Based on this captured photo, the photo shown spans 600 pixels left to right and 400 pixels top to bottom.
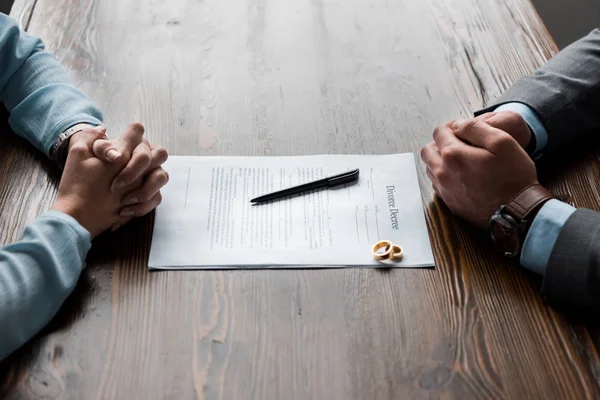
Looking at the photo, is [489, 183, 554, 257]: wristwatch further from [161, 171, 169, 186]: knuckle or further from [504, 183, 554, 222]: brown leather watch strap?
[161, 171, 169, 186]: knuckle

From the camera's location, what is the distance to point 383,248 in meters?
0.88

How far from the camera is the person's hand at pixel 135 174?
0.91 meters

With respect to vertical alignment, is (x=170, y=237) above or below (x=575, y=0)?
above

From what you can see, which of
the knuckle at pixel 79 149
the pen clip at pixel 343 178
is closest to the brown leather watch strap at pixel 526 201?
the pen clip at pixel 343 178

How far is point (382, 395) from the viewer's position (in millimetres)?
717

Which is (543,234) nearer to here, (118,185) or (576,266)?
(576,266)

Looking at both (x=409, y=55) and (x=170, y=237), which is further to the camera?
(x=409, y=55)

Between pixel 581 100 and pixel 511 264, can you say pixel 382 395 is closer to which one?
pixel 511 264

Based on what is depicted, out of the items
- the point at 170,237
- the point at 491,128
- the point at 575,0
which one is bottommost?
the point at 575,0

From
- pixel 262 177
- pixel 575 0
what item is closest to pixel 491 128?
pixel 262 177

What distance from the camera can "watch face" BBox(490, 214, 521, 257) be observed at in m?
0.88

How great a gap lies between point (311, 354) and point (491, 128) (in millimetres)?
435

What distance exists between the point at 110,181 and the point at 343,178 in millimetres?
337

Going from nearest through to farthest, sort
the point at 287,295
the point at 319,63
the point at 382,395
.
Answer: the point at 382,395 → the point at 287,295 → the point at 319,63
